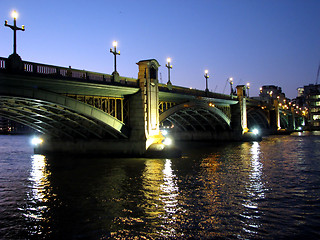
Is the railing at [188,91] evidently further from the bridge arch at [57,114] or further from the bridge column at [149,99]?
the bridge arch at [57,114]

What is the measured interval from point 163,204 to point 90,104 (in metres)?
16.6

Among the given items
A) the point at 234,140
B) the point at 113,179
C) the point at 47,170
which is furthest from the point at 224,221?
the point at 234,140

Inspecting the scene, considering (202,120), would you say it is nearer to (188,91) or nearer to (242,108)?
(242,108)

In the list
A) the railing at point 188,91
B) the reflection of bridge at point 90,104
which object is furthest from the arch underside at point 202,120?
the reflection of bridge at point 90,104

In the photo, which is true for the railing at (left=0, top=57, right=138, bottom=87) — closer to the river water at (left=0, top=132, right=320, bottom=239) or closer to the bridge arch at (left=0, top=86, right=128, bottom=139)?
the bridge arch at (left=0, top=86, right=128, bottom=139)

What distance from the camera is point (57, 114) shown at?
2677 cm

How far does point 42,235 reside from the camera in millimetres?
9695

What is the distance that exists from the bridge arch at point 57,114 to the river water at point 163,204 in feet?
17.4

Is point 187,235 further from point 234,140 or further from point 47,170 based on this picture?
point 234,140

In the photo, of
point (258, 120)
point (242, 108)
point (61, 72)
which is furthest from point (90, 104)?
point (258, 120)

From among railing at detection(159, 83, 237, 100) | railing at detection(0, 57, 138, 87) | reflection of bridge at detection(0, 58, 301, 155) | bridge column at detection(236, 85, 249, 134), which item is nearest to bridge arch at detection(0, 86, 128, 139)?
reflection of bridge at detection(0, 58, 301, 155)

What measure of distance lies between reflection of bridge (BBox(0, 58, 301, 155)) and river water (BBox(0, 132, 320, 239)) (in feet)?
18.5

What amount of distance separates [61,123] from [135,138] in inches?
293

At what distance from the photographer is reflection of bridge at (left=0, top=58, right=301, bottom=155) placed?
21141mm
